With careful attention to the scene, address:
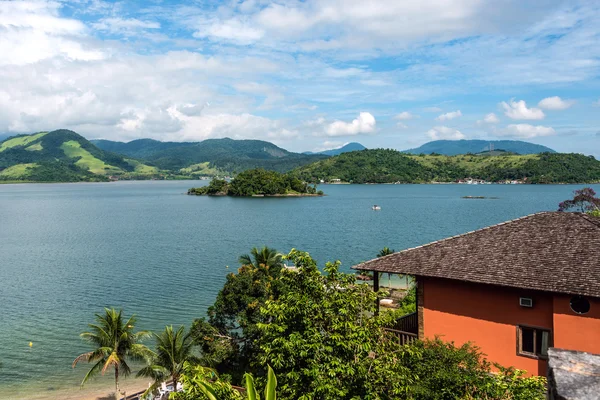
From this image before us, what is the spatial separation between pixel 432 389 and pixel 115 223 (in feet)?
391

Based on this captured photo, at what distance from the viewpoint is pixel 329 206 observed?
168 meters

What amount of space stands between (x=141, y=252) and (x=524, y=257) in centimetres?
7243

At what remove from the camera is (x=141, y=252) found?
7981cm

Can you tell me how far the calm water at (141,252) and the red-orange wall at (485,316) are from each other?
28.7 m

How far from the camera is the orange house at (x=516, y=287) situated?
614 inches

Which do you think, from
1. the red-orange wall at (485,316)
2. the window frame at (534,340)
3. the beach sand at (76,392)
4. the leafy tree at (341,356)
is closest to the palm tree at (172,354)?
the beach sand at (76,392)

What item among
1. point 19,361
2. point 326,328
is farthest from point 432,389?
point 19,361

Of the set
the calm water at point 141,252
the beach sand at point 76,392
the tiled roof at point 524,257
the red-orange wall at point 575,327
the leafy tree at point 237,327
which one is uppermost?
the tiled roof at point 524,257

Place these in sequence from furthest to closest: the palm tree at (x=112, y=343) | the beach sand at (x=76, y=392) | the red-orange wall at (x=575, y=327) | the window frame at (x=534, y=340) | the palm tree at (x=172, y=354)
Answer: the beach sand at (x=76, y=392)
the palm tree at (x=112, y=343)
the palm tree at (x=172, y=354)
the window frame at (x=534, y=340)
the red-orange wall at (x=575, y=327)

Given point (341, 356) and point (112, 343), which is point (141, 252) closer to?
point (112, 343)

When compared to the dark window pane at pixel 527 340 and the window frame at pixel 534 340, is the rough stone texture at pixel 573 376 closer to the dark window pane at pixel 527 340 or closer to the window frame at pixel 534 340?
the window frame at pixel 534 340

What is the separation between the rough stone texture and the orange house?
11.3 meters

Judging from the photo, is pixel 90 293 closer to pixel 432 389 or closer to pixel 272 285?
pixel 272 285

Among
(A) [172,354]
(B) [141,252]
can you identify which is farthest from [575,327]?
(B) [141,252]
